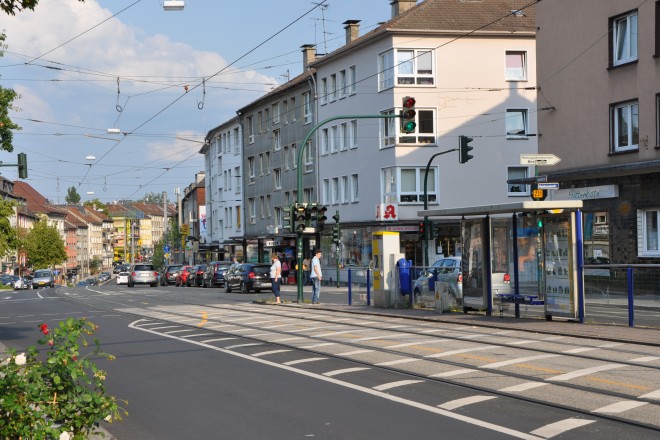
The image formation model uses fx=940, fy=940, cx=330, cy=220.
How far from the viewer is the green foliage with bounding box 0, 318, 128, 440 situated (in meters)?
6.32

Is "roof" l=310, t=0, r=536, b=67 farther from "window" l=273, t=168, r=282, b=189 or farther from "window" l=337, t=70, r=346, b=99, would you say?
"window" l=273, t=168, r=282, b=189

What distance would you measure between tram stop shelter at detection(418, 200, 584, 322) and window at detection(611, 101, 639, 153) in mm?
10556

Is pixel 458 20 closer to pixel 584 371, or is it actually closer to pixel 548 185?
pixel 548 185

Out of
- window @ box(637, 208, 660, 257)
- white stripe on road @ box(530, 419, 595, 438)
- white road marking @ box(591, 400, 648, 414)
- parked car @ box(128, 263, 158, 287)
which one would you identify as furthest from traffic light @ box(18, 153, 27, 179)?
parked car @ box(128, 263, 158, 287)

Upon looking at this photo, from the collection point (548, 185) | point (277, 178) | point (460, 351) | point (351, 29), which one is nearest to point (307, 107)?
point (351, 29)

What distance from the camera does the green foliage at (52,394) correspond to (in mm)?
6316

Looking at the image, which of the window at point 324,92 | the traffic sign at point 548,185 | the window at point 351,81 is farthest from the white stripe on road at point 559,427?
the window at point 324,92

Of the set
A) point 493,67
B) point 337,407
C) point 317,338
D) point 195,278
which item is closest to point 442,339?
point 317,338

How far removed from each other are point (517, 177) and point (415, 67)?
856 centimetres

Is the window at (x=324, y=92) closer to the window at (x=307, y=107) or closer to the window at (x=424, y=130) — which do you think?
the window at (x=307, y=107)

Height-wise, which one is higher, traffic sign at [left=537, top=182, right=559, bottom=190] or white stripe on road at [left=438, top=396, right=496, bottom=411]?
traffic sign at [left=537, top=182, right=559, bottom=190]

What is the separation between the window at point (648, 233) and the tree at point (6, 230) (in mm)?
36944

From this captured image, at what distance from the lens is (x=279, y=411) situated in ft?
33.1

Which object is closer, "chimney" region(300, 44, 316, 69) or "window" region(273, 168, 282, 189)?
"window" region(273, 168, 282, 189)
